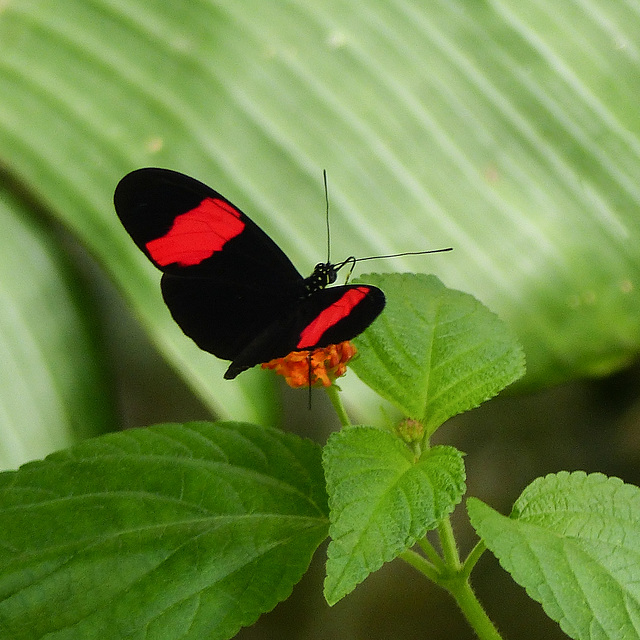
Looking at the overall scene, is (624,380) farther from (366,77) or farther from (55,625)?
(55,625)

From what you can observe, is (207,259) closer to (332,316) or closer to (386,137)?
(332,316)

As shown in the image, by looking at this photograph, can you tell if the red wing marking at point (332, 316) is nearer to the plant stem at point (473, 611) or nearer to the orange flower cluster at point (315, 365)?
the orange flower cluster at point (315, 365)

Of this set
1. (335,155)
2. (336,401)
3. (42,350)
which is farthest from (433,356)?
(42,350)

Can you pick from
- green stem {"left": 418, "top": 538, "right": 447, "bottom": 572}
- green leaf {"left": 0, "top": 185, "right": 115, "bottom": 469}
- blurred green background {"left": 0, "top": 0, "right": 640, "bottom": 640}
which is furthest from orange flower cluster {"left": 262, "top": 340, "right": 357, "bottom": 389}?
green leaf {"left": 0, "top": 185, "right": 115, "bottom": 469}

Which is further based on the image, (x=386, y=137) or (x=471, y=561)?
(x=386, y=137)

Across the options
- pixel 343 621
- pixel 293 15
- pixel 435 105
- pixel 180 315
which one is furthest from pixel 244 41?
pixel 343 621

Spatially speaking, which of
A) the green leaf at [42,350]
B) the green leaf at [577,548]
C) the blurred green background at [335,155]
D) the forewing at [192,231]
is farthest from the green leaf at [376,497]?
the green leaf at [42,350]

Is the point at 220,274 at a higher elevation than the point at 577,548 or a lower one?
higher
